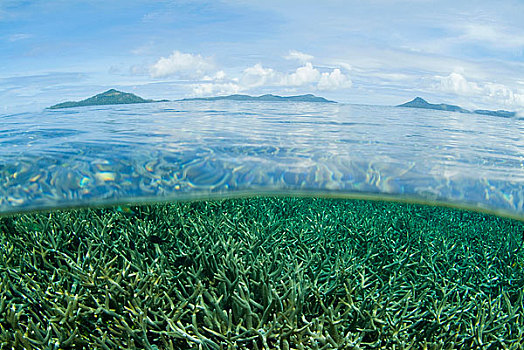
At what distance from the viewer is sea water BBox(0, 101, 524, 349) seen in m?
4.11

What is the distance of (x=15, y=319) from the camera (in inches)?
163

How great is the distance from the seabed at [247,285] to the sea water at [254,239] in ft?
0.10

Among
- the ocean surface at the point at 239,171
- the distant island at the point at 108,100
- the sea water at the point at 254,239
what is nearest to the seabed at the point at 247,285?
the sea water at the point at 254,239

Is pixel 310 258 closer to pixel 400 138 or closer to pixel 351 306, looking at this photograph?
pixel 351 306

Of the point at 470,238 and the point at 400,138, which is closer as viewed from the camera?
the point at 470,238

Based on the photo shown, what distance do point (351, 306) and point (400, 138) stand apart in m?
6.53

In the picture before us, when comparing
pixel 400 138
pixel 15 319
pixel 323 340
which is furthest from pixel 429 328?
pixel 400 138

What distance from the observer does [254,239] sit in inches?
234

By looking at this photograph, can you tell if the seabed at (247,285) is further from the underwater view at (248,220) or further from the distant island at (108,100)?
the distant island at (108,100)

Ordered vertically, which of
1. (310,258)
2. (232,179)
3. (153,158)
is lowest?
(310,258)

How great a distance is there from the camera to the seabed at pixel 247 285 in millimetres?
3930

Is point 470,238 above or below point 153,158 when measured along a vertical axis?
below

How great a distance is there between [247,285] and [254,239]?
144cm

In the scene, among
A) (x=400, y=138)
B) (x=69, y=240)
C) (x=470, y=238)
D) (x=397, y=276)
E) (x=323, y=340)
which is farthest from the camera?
(x=400, y=138)
